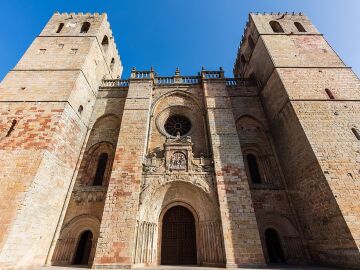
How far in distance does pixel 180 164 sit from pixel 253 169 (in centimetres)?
382

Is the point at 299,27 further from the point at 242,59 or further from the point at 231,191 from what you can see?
the point at 231,191

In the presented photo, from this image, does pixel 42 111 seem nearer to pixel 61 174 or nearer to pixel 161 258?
pixel 61 174

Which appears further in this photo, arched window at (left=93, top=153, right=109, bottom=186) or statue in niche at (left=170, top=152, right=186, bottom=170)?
arched window at (left=93, top=153, right=109, bottom=186)

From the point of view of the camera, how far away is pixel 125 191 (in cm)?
754

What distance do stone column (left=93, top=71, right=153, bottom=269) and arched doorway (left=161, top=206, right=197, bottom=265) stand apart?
1.81 meters

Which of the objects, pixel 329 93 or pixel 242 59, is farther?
pixel 242 59

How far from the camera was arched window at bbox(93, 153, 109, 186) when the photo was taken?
9.24 m

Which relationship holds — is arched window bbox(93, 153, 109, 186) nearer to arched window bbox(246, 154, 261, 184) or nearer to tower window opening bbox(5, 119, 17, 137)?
tower window opening bbox(5, 119, 17, 137)

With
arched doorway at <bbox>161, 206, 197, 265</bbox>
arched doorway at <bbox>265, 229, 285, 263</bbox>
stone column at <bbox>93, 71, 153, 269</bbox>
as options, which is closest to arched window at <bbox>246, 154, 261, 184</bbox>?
arched doorway at <bbox>265, 229, 285, 263</bbox>

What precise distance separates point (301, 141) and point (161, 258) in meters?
7.27

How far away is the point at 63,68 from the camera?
1006cm

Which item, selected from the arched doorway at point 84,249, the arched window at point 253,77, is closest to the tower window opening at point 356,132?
the arched window at point 253,77

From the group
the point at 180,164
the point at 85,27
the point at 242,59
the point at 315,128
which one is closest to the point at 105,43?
the point at 85,27

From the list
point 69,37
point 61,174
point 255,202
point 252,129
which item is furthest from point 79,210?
point 69,37
